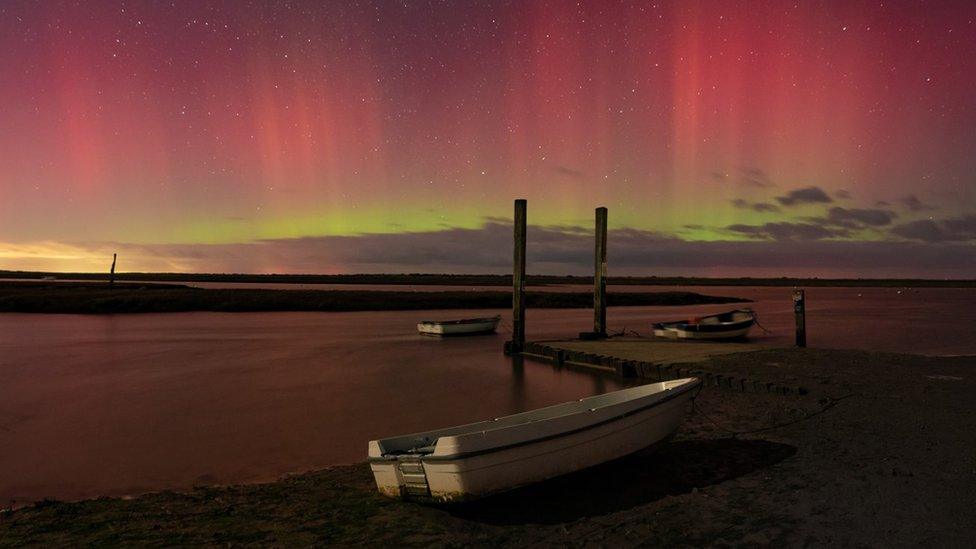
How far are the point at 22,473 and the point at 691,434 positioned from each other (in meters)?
10.6

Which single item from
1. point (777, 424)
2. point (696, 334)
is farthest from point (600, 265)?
point (777, 424)

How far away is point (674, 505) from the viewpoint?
6.59 metres

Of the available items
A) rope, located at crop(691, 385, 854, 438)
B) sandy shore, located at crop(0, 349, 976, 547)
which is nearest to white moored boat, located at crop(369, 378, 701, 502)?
sandy shore, located at crop(0, 349, 976, 547)

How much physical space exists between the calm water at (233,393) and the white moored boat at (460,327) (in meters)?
0.87

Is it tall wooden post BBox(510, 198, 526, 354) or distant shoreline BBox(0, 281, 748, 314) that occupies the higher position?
tall wooden post BBox(510, 198, 526, 354)

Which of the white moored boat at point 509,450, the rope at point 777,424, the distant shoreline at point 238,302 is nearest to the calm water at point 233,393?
the white moored boat at point 509,450

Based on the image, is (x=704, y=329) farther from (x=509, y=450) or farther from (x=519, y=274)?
(x=509, y=450)

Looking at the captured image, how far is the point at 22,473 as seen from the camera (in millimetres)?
9453

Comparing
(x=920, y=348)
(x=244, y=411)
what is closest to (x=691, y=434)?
(x=244, y=411)

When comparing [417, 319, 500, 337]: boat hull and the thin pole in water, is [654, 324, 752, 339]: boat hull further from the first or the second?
[417, 319, 500, 337]: boat hull

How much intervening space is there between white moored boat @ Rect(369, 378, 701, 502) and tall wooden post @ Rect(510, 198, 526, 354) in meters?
12.9

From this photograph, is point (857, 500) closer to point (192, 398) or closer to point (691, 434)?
point (691, 434)

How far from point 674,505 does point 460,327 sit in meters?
23.7

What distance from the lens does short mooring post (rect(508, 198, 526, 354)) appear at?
21.3 metres
